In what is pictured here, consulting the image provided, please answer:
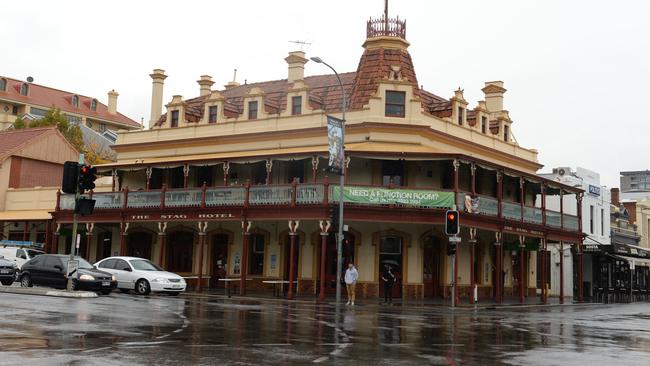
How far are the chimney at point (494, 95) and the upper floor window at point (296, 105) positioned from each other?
14139 mm

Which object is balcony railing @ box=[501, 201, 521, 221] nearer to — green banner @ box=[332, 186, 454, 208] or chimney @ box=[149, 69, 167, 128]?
green banner @ box=[332, 186, 454, 208]

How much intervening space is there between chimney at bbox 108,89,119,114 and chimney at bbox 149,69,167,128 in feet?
183

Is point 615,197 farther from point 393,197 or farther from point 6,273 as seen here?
point 6,273

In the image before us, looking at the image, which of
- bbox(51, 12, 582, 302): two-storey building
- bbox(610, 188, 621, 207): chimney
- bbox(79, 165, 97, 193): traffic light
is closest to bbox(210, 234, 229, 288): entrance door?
bbox(51, 12, 582, 302): two-storey building

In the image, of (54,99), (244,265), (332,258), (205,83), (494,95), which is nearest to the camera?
(244,265)

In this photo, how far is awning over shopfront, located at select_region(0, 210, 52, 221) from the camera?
46094mm

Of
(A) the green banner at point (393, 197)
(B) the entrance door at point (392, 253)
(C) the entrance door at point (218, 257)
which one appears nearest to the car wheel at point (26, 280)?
(C) the entrance door at point (218, 257)

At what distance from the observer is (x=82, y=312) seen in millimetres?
17953

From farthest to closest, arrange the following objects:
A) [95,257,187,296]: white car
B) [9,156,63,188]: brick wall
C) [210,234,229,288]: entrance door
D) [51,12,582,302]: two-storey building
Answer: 1. [9,156,63,188]: brick wall
2. [210,234,229,288]: entrance door
3. [51,12,582,302]: two-storey building
4. [95,257,187,296]: white car

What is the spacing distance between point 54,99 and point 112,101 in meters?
9.42

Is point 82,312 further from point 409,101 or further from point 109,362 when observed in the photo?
point 409,101

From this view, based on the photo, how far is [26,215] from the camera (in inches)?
1853

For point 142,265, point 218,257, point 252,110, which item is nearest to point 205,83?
point 252,110

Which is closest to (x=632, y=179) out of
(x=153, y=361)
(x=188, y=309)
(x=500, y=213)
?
(x=500, y=213)
